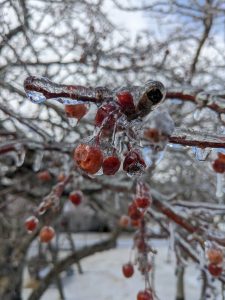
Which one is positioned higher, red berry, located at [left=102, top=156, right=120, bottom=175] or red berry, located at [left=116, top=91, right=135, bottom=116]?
red berry, located at [left=116, top=91, right=135, bottom=116]

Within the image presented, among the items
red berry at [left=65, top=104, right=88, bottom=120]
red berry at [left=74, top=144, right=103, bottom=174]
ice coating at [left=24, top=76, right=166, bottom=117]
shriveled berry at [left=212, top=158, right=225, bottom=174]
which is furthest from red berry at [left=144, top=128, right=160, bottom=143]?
shriveled berry at [left=212, top=158, right=225, bottom=174]

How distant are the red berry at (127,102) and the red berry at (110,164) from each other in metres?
0.14

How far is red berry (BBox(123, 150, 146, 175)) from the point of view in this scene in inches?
29.4

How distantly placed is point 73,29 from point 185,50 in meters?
2.52

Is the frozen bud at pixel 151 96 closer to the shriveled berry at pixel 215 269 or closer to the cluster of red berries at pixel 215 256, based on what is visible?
the cluster of red berries at pixel 215 256

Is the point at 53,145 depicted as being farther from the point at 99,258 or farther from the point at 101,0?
the point at 99,258

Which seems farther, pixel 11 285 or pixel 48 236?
pixel 11 285

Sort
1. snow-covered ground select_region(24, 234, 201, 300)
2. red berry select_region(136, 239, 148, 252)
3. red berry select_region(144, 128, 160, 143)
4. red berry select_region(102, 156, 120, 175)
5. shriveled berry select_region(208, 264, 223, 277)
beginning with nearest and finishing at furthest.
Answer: red berry select_region(144, 128, 160, 143) < red berry select_region(102, 156, 120, 175) < shriveled berry select_region(208, 264, 223, 277) < red berry select_region(136, 239, 148, 252) < snow-covered ground select_region(24, 234, 201, 300)

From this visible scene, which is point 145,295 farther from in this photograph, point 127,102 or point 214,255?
point 127,102

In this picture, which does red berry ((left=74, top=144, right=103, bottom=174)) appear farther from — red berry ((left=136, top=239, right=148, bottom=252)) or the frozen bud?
red berry ((left=136, top=239, right=148, bottom=252))

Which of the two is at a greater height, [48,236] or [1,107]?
[1,107]

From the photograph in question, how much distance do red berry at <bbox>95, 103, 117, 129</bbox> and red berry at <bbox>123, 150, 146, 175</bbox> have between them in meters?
0.07

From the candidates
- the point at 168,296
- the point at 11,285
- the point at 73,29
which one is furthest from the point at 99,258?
the point at 73,29

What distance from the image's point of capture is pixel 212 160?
4.73 ft
